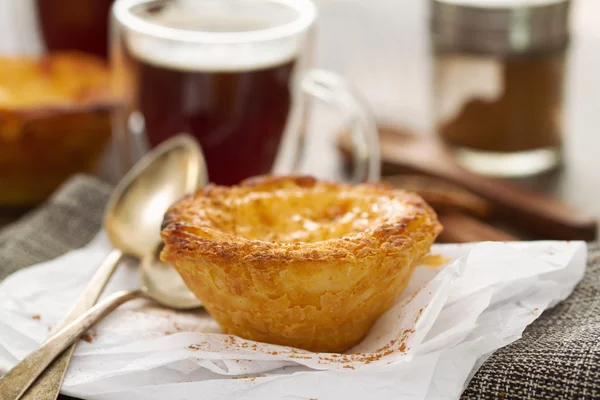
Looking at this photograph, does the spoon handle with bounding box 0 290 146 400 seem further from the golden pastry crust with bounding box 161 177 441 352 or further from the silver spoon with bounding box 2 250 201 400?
the golden pastry crust with bounding box 161 177 441 352

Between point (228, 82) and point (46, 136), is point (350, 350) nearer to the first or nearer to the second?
point (228, 82)

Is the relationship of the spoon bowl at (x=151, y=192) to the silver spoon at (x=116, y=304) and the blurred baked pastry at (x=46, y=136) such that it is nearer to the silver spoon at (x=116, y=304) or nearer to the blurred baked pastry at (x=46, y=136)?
the silver spoon at (x=116, y=304)

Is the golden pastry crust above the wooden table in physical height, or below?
above

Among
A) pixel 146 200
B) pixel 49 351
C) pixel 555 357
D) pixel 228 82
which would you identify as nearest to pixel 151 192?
pixel 146 200

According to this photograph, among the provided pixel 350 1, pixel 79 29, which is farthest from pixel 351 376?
pixel 350 1

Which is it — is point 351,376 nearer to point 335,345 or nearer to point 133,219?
A: point 335,345

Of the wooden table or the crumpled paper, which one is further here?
the wooden table

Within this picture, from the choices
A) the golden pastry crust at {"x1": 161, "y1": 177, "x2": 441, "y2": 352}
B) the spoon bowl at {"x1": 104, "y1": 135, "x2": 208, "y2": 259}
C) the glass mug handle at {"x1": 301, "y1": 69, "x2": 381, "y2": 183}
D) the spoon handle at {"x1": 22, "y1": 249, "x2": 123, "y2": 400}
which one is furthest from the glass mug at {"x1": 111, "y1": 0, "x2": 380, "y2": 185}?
the golden pastry crust at {"x1": 161, "y1": 177, "x2": 441, "y2": 352}
